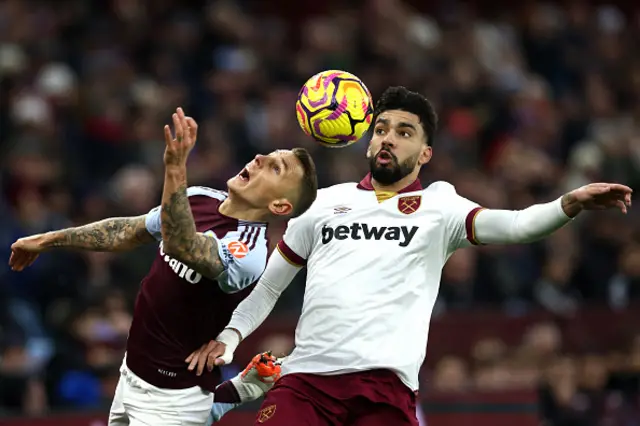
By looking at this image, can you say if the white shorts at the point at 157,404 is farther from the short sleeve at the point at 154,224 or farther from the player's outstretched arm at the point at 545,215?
the player's outstretched arm at the point at 545,215

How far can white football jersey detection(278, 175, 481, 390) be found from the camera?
652 cm

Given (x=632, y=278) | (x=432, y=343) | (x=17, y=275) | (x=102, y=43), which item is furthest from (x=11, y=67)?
(x=632, y=278)

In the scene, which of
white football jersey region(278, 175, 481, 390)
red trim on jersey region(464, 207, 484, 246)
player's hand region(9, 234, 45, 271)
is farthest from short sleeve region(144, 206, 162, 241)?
red trim on jersey region(464, 207, 484, 246)

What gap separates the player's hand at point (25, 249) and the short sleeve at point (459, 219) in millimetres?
2194

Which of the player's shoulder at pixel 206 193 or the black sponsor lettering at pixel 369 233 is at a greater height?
the player's shoulder at pixel 206 193

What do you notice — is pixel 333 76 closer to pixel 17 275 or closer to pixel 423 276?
pixel 423 276

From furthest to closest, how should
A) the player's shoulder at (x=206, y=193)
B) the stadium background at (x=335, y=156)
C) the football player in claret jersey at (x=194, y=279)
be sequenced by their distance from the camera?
1. the stadium background at (x=335, y=156)
2. the player's shoulder at (x=206, y=193)
3. the football player in claret jersey at (x=194, y=279)

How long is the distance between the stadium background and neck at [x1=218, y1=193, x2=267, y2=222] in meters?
3.53

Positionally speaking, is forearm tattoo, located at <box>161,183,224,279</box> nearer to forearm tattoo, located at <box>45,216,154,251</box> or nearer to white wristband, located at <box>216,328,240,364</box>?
white wristband, located at <box>216,328,240,364</box>

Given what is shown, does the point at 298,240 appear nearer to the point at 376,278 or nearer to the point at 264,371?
the point at 376,278

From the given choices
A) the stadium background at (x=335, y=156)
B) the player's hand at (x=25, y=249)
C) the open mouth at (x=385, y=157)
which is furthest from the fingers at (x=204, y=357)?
the stadium background at (x=335, y=156)

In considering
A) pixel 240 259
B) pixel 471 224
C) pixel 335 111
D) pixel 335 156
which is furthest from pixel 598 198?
pixel 335 156

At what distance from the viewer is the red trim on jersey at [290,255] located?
23.1 feet

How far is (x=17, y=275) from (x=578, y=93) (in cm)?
998
